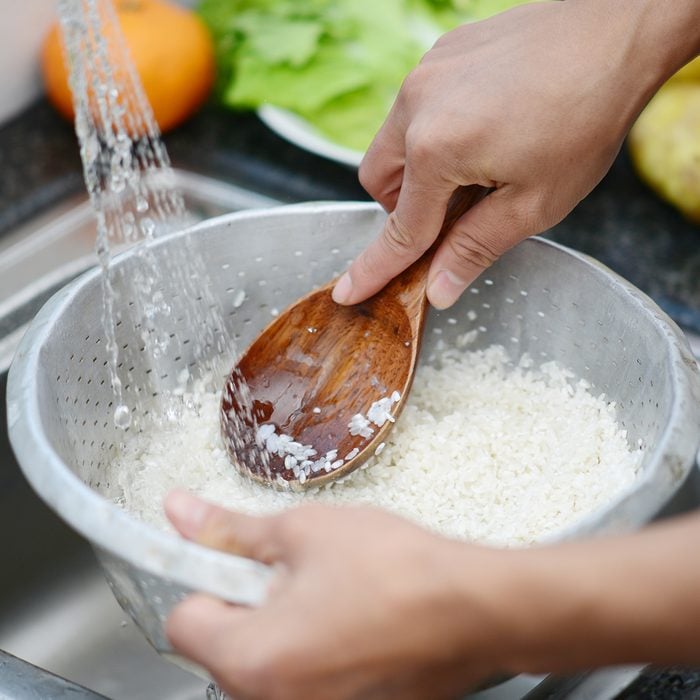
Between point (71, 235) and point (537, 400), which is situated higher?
point (71, 235)

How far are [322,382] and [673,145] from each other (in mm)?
Result: 525

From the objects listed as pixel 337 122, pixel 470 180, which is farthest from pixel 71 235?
pixel 470 180

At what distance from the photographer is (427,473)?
0.76 metres

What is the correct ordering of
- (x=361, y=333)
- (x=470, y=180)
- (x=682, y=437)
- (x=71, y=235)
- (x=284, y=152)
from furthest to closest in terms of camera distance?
(x=284, y=152) → (x=71, y=235) → (x=361, y=333) → (x=470, y=180) → (x=682, y=437)

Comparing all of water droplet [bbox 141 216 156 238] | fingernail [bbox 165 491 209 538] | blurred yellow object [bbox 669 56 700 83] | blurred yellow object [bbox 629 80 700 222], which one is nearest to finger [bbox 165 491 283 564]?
fingernail [bbox 165 491 209 538]

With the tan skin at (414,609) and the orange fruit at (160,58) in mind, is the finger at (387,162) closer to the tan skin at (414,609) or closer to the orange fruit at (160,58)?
the tan skin at (414,609)

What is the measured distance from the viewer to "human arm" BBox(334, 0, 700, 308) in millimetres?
651

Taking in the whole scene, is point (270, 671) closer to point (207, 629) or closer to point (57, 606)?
point (207, 629)

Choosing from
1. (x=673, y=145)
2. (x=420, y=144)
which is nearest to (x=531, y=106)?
(x=420, y=144)

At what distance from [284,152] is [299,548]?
834 mm

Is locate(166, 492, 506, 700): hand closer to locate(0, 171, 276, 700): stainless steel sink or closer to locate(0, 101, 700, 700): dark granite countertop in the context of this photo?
locate(0, 171, 276, 700): stainless steel sink

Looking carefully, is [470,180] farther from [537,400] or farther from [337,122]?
[337,122]

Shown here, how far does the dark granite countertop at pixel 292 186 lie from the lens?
1028 mm

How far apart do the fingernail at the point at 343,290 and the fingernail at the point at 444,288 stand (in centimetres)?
6
